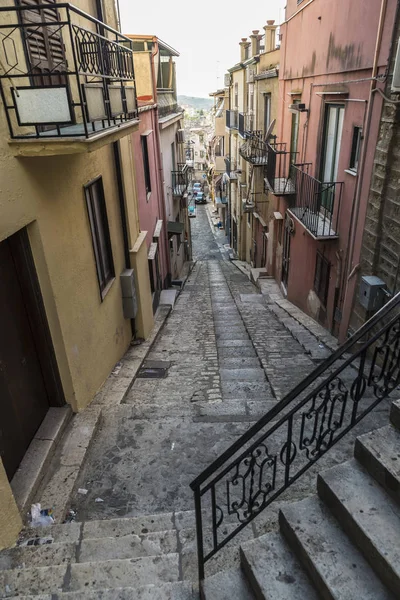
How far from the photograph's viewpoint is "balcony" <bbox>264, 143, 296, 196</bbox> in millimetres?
11656

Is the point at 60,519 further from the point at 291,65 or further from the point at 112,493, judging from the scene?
the point at 291,65

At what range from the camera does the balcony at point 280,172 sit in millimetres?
11656

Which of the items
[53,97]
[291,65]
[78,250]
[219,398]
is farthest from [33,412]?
[291,65]

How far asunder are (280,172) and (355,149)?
18.5 feet

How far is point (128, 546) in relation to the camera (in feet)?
11.1

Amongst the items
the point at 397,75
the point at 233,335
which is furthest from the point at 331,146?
the point at 233,335

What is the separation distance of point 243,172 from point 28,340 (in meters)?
20.5

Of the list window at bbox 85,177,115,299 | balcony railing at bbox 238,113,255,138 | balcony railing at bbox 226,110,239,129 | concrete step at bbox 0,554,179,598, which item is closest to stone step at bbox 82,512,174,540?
concrete step at bbox 0,554,179,598

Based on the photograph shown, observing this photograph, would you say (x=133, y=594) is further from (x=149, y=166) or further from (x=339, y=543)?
(x=149, y=166)

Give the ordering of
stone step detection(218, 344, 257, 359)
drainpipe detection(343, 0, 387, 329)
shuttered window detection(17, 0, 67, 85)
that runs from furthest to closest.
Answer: stone step detection(218, 344, 257, 359), drainpipe detection(343, 0, 387, 329), shuttered window detection(17, 0, 67, 85)

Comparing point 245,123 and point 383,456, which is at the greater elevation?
point 245,123

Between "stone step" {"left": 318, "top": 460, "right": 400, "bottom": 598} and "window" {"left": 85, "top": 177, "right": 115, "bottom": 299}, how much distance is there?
4.42 m

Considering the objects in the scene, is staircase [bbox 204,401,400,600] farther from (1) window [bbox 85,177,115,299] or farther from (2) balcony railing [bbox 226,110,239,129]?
(2) balcony railing [bbox 226,110,239,129]

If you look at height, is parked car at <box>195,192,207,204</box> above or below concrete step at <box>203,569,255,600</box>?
below
